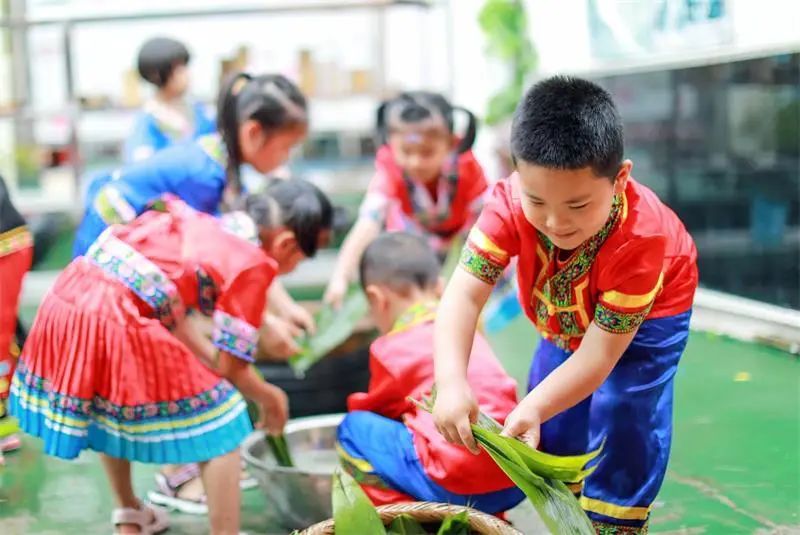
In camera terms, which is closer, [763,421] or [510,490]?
[510,490]

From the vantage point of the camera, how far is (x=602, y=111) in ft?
5.44

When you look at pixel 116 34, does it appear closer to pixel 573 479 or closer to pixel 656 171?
pixel 656 171

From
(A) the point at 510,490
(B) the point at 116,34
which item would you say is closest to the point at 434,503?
(A) the point at 510,490

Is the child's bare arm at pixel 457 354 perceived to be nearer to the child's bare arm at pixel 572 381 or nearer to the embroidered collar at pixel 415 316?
the child's bare arm at pixel 572 381

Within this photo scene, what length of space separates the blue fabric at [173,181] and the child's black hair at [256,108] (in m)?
0.06

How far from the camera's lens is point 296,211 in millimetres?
2359

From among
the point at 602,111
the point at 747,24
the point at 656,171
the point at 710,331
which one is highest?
the point at 747,24

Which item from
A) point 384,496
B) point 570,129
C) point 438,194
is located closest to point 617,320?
point 570,129

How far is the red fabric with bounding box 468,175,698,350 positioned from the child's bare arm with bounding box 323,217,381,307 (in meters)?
1.11

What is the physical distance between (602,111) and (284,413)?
1.14 metres

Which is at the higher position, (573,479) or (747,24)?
(747,24)

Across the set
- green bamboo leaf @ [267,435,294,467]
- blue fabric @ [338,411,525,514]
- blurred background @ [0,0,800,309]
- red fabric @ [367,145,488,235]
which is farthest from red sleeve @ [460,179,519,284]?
blurred background @ [0,0,800,309]

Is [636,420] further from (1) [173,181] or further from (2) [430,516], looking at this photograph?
(1) [173,181]

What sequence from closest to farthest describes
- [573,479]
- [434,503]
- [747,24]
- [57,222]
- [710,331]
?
[573,479]
[434,503]
[747,24]
[710,331]
[57,222]
